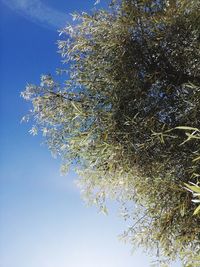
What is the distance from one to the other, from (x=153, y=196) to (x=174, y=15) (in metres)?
4.19

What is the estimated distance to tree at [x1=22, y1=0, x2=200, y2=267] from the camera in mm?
8445

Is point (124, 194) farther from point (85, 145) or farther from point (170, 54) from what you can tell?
point (170, 54)

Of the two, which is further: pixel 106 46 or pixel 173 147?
pixel 106 46

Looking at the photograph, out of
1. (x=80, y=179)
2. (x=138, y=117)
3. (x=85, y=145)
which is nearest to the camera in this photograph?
(x=138, y=117)

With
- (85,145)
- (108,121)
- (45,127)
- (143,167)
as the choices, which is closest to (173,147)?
(143,167)

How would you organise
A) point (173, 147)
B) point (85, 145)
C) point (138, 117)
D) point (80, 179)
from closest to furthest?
point (173, 147) < point (138, 117) < point (85, 145) < point (80, 179)

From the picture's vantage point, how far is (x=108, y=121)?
9070mm

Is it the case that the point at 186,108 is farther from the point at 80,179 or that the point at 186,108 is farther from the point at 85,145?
the point at 80,179

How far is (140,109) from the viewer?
9172 mm

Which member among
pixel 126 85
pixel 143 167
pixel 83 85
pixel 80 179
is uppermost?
pixel 83 85

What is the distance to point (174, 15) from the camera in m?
9.01

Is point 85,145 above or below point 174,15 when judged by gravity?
below

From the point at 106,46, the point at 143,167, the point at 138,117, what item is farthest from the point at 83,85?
the point at 143,167

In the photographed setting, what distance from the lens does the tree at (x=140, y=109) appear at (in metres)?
8.45
